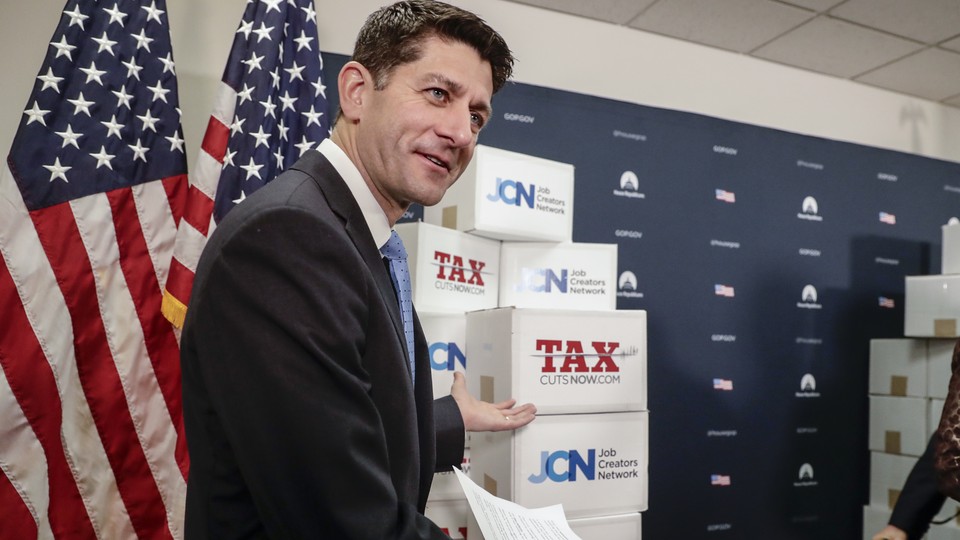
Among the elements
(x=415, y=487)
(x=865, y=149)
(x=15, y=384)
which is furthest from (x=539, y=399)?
(x=865, y=149)

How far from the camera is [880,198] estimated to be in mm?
3668

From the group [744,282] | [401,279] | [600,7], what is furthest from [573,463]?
[600,7]

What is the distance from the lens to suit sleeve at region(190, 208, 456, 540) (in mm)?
618

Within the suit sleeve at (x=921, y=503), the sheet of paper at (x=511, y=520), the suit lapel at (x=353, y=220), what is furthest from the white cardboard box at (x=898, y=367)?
the suit lapel at (x=353, y=220)

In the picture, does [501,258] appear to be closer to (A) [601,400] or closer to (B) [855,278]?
(A) [601,400]

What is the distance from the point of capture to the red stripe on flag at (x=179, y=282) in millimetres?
1931

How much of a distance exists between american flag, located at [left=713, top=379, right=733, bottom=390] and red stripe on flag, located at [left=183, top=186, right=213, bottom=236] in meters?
2.48

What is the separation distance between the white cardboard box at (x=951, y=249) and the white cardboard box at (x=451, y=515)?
2.68 metres

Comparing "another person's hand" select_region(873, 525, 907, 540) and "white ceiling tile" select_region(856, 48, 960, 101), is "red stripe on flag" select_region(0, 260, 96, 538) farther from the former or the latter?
"white ceiling tile" select_region(856, 48, 960, 101)

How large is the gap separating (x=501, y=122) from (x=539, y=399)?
1.46 meters

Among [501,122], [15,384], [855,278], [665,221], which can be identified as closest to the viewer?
[15,384]

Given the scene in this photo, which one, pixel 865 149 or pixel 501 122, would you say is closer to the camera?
pixel 501 122

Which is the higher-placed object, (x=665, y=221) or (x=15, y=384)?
(x=665, y=221)

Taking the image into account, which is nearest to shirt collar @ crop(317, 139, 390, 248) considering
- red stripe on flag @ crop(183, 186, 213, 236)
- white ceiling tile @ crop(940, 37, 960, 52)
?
red stripe on flag @ crop(183, 186, 213, 236)
